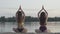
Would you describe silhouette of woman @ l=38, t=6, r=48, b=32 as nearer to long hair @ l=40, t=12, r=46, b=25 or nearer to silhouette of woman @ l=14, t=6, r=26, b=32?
long hair @ l=40, t=12, r=46, b=25

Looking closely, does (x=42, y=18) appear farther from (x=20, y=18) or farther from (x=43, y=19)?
(x=20, y=18)

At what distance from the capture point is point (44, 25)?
21.5ft

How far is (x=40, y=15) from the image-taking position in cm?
650

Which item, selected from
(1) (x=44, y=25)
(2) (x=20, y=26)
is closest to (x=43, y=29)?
(1) (x=44, y=25)

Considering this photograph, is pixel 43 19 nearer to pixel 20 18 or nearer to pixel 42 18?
pixel 42 18

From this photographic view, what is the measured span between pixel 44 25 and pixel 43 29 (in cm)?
13

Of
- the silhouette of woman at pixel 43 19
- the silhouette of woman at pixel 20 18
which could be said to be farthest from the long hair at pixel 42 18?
the silhouette of woman at pixel 20 18

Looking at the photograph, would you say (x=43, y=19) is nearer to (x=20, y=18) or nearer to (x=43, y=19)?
(x=43, y=19)

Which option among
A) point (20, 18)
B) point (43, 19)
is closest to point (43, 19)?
point (43, 19)

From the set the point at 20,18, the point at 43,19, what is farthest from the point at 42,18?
the point at 20,18

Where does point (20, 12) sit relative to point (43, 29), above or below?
above

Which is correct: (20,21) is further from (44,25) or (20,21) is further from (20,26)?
(44,25)

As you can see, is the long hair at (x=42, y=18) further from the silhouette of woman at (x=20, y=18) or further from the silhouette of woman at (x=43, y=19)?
the silhouette of woman at (x=20, y=18)

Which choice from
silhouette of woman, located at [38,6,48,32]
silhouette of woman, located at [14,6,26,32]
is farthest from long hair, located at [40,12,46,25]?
silhouette of woman, located at [14,6,26,32]
